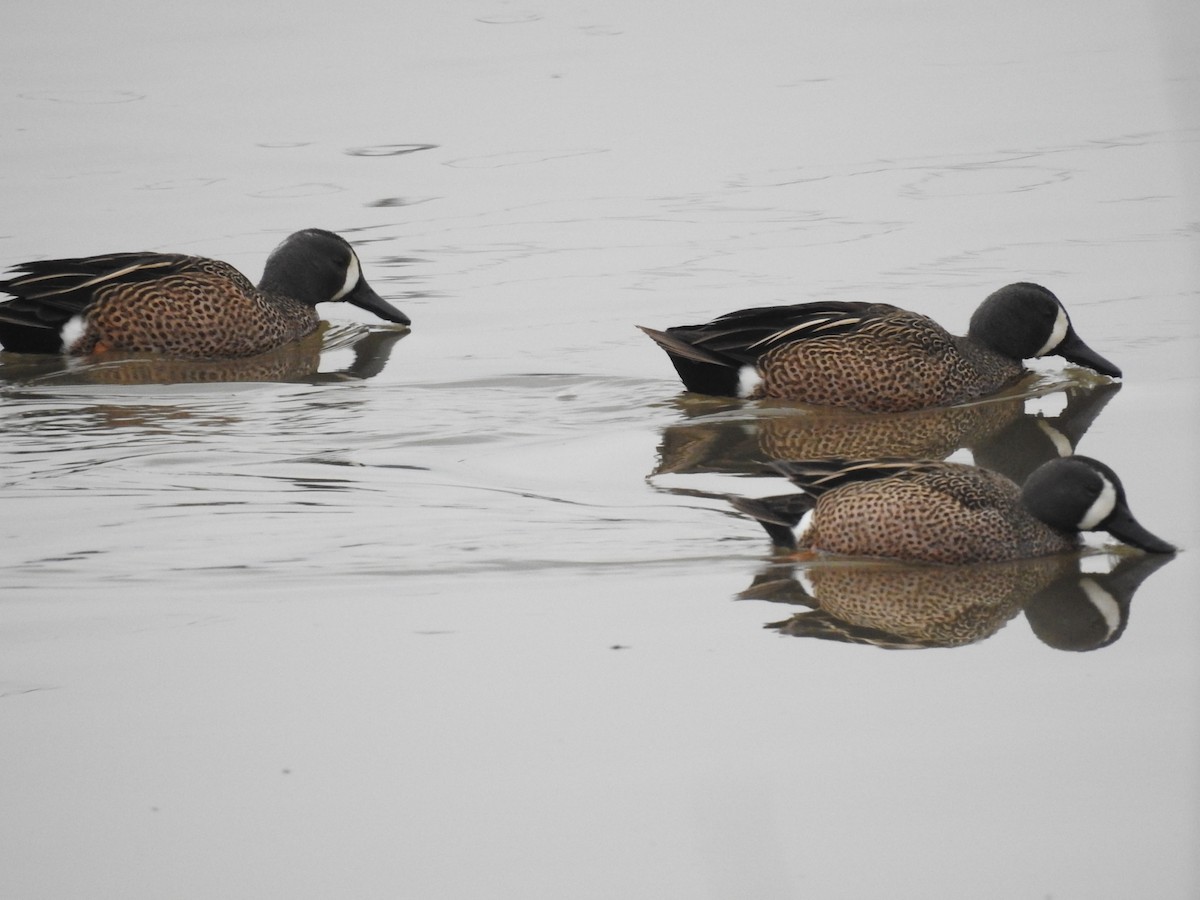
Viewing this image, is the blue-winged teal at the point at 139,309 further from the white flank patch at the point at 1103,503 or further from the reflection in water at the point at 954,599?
the white flank patch at the point at 1103,503

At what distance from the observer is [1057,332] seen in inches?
391

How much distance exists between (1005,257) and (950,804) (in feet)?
24.3

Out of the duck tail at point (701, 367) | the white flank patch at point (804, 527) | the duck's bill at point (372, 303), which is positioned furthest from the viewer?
the duck's bill at point (372, 303)

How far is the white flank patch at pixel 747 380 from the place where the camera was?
9828 mm

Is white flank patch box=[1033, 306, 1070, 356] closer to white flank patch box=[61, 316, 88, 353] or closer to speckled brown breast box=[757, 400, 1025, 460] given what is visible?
speckled brown breast box=[757, 400, 1025, 460]

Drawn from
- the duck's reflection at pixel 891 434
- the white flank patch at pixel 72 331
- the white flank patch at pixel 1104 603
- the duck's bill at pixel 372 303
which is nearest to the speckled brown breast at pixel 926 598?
the white flank patch at pixel 1104 603

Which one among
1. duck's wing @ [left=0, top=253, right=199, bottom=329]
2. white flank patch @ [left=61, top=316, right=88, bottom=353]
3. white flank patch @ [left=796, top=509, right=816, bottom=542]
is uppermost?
duck's wing @ [left=0, top=253, right=199, bottom=329]

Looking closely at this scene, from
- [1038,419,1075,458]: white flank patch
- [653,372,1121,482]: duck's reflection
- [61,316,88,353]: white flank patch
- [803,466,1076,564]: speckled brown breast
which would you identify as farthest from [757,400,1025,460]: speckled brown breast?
[61,316,88,353]: white flank patch

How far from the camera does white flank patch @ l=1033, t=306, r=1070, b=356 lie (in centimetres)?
989

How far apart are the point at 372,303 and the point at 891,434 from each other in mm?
3642

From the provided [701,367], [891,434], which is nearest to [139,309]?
[701,367]

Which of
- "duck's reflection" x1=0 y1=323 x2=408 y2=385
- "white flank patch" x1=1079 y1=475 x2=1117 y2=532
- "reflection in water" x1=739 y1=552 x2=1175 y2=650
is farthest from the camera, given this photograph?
"duck's reflection" x1=0 y1=323 x2=408 y2=385

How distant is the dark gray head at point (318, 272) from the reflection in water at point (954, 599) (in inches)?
203

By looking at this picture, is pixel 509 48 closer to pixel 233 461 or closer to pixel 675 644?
pixel 233 461
